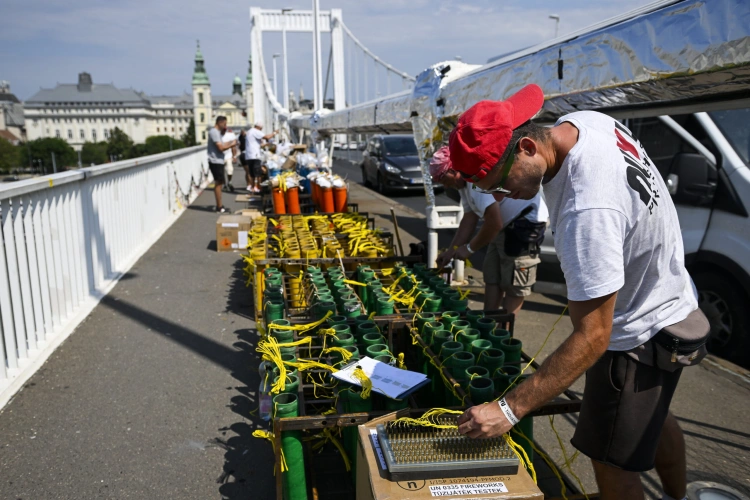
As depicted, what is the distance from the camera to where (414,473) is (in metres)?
1.66

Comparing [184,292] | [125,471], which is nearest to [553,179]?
[125,471]

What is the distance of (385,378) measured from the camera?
2.32 metres

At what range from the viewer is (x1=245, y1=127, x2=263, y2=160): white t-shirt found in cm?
1311

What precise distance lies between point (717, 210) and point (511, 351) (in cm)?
272

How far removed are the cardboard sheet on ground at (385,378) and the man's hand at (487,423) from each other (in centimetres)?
49

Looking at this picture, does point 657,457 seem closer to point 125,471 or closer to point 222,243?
point 125,471

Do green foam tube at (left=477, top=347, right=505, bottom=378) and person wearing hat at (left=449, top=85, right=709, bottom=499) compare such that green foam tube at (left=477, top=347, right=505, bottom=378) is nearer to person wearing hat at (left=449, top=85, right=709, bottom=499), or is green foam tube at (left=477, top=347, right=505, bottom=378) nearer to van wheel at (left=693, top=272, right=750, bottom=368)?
person wearing hat at (left=449, top=85, right=709, bottom=499)

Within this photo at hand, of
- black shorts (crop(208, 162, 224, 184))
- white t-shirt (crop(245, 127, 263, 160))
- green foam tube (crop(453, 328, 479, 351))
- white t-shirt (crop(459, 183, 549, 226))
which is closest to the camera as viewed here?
green foam tube (crop(453, 328, 479, 351))

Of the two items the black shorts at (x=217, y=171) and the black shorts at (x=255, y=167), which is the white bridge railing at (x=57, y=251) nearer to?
the black shorts at (x=217, y=171)

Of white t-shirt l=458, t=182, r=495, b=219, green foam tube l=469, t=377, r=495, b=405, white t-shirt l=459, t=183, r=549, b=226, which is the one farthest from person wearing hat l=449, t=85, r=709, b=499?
white t-shirt l=459, t=183, r=549, b=226

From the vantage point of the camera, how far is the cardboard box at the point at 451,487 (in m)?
1.61

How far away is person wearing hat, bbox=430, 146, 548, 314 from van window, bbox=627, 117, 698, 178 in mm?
1556

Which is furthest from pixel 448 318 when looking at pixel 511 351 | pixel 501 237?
pixel 501 237

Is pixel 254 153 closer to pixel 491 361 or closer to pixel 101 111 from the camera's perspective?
pixel 491 361
